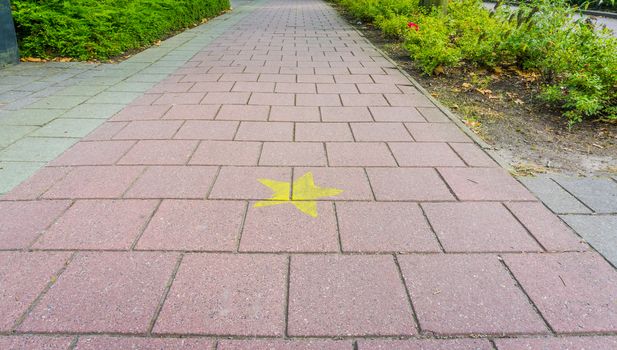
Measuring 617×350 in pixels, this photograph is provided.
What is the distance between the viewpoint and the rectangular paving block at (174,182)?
9.53 ft

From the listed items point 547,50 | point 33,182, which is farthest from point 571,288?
point 547,50

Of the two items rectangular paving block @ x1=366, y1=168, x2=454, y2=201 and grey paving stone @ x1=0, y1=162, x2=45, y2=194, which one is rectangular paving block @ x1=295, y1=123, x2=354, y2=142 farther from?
grey paving stone @ x1=0, y1=162, x2=45, y2=194

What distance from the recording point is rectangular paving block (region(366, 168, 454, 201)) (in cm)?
292

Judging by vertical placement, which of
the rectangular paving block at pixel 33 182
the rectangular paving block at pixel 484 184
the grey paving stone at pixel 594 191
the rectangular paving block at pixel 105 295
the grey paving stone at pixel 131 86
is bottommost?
the rectangular paving block at pixel 105 295

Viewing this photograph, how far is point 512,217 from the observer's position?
8.79 feet

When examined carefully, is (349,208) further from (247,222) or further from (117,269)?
(117,269)

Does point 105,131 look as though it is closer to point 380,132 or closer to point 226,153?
point 226,153

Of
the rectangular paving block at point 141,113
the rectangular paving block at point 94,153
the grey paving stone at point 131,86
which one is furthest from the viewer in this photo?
the grey paving stone at point 131,86

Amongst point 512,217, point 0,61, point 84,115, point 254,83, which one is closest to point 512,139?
point 512,217

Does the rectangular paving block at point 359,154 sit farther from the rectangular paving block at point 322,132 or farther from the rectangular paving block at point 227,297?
the rectangular paving block at point 227,297

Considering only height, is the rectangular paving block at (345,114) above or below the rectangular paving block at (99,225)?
above

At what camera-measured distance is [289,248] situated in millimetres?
2344

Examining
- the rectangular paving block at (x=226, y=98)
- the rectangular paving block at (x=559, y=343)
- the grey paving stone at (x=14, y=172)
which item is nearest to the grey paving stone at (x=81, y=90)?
the rectangular paving block at (x=226, y=98)

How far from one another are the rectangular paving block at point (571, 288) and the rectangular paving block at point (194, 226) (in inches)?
61.3
